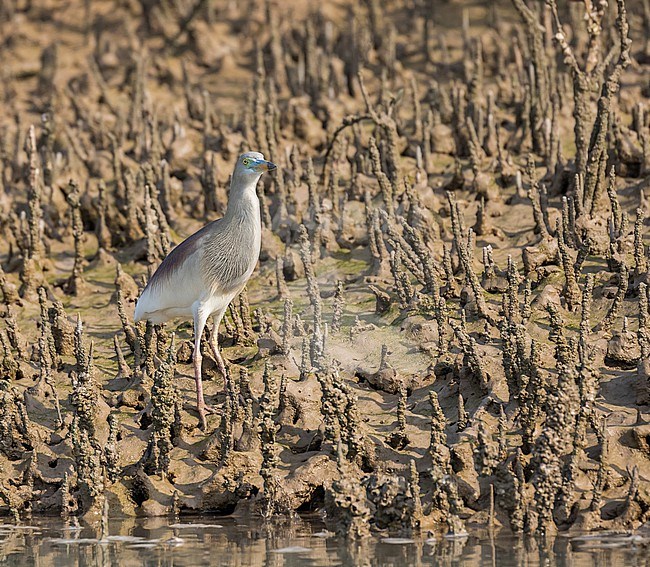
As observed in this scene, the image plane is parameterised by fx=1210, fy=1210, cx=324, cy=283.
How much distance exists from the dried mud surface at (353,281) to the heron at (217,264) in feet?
0.96

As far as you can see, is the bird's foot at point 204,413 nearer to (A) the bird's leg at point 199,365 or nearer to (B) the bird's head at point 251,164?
(A) the bird's leg at point 199,365

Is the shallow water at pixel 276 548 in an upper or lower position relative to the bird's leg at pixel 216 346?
lower

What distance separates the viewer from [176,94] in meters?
13.5

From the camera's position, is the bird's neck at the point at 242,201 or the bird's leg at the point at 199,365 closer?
the bird's leg at the point at 199,365

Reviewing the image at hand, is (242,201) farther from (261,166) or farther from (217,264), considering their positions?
(217,264)

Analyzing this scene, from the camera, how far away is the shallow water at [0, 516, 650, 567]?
5285mm

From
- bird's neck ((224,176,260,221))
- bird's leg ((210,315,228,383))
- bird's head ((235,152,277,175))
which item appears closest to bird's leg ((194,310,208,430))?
bird's leg ((210,315,228,383))

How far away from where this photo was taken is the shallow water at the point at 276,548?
5.29 metres

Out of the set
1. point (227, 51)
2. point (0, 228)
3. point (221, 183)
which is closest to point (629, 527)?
point (221, 183)

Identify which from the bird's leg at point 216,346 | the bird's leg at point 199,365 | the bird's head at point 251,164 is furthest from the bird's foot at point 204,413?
the bird's head at point 251,164

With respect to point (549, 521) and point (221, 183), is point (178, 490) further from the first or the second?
point (221, 183)

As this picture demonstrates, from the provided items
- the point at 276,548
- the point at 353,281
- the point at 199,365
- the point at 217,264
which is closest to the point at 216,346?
the point at 199,365

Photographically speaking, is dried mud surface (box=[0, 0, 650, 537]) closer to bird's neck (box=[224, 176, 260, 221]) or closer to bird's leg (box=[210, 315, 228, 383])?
bird's leg (box=[210, 315, 228, 383])

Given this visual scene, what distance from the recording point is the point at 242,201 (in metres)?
7.80
